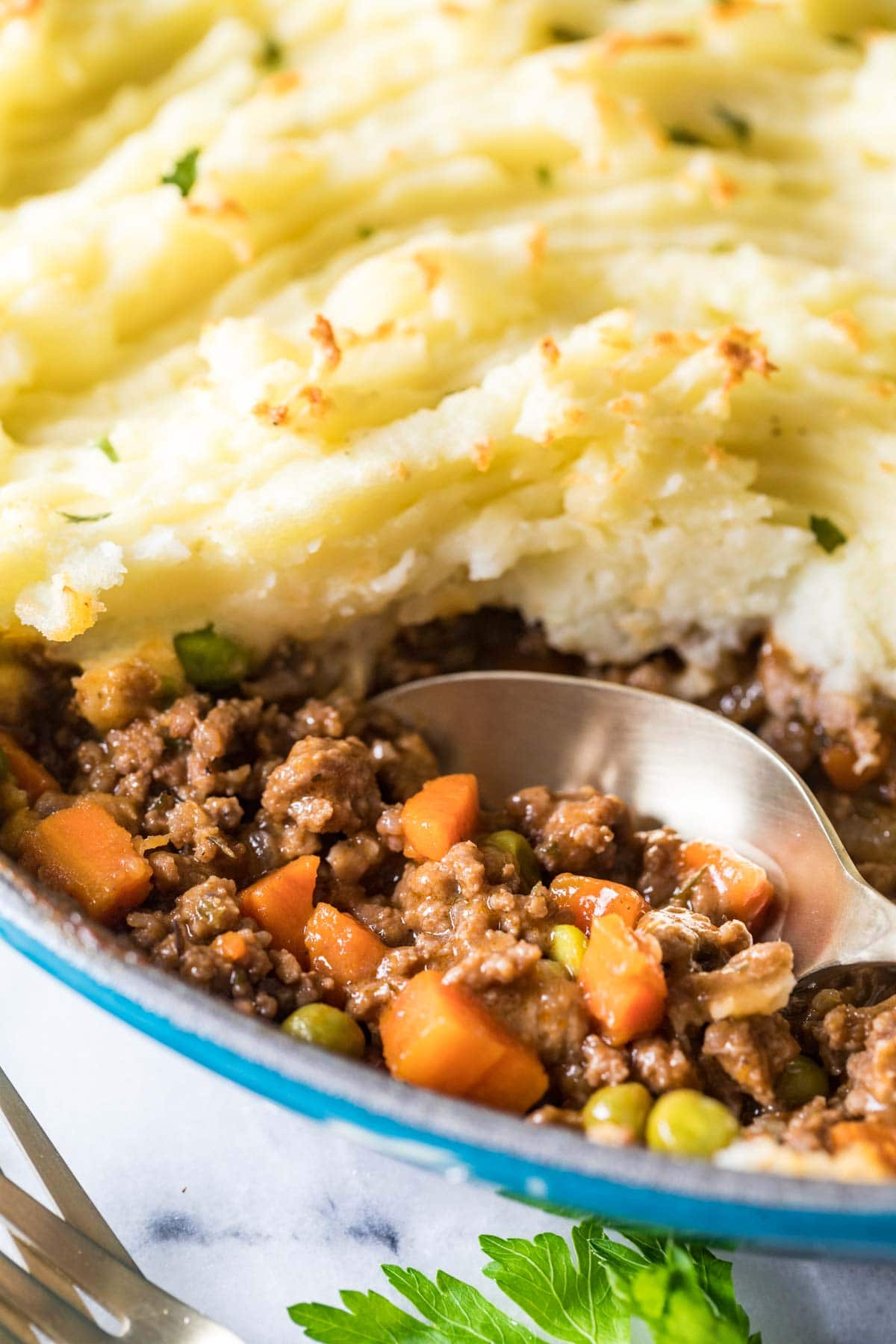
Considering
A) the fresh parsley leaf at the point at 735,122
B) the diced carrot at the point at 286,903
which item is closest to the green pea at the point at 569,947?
the diced carrot at the point at 286,903

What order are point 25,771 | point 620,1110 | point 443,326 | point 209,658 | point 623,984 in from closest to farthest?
point 620,1110 → point 623,984 → point 25,771 → point 209,658 → point 443,326

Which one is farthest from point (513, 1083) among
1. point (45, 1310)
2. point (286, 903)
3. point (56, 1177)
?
point (56, 1177)

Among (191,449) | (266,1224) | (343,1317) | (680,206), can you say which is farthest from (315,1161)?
(680,206)

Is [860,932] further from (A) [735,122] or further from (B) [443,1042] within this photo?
(A) [735,122]

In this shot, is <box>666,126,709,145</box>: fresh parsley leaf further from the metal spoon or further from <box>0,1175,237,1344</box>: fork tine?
<box>0,1175,237,1344</box>: fork tine

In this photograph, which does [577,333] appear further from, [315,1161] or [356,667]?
[315,1161]
